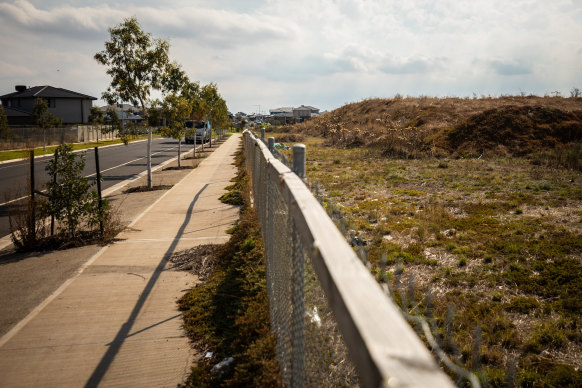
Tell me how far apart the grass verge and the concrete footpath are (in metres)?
0.21

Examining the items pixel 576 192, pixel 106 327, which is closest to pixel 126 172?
pixel 106 327

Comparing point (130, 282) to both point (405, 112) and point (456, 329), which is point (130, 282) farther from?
point (405, 112)

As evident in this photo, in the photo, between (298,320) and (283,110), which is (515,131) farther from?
(283,110)

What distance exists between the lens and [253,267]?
4.91 m

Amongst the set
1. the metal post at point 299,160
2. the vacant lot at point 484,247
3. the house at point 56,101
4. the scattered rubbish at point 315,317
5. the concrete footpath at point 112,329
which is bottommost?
the concrete footpath at point 112,329

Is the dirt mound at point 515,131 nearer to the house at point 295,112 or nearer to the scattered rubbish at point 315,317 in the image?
the scattered rubbish at point 315,317

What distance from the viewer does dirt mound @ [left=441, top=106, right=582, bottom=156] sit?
67.3ft

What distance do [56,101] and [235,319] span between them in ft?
229

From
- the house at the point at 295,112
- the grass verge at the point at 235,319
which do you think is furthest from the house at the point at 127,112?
the house at the point at 295,112

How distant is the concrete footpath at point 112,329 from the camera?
11.1ft

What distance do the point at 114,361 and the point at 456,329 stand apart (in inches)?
129

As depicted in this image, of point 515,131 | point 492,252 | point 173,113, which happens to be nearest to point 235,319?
point 492,252

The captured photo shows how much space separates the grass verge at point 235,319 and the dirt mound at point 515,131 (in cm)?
1801

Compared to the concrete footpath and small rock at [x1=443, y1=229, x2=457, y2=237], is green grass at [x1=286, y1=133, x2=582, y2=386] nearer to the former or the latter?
small rock at [x1=443, y1=229, x2=457, y2=237]
